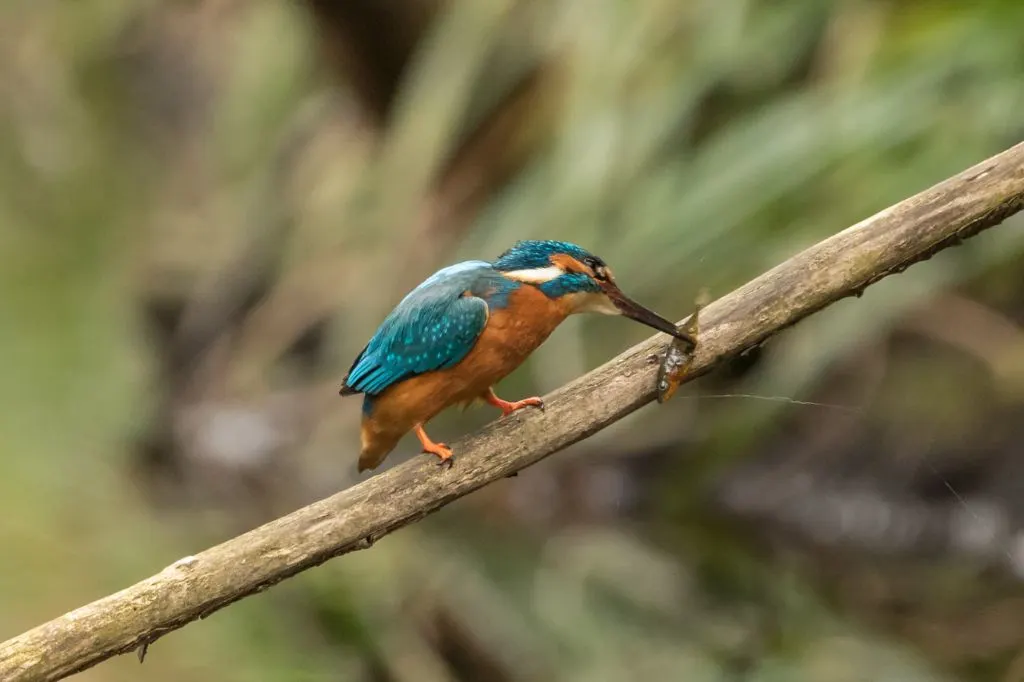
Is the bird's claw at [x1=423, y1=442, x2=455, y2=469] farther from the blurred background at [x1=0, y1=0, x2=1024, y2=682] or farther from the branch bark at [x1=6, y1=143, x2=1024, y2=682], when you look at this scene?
the blurred background at [x1=0, y1=0, x2=1024, y2=682]

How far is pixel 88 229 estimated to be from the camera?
3027mm

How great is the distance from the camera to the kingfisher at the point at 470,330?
2.53ft

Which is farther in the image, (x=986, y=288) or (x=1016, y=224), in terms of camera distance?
(x=986, y=288)

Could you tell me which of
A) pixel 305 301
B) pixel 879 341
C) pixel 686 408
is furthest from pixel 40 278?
pixel 879 341

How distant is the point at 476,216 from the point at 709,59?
0.56 m

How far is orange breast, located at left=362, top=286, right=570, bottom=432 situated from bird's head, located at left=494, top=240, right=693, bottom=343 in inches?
0.4

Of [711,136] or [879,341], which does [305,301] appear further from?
[879,341]

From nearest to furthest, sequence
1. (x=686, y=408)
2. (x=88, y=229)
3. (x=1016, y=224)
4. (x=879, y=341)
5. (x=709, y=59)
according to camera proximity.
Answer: (x=1016, y=224) < (x=709, y=59) < (x=879, y=341) < (x=686, y=408) < (x=88, y=229)

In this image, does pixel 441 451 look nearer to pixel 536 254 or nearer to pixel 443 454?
pixel 443 454

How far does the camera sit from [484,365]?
84cm

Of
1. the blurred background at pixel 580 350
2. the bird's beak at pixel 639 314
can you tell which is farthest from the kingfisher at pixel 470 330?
the blurred background at pixel 580 350

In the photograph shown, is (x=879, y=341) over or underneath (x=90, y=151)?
underneath

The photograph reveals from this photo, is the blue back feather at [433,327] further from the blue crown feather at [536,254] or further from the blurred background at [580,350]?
the blurred background at [580,350]

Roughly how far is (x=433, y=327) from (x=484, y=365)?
5 centimetres
